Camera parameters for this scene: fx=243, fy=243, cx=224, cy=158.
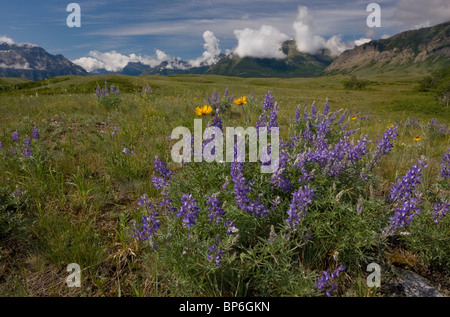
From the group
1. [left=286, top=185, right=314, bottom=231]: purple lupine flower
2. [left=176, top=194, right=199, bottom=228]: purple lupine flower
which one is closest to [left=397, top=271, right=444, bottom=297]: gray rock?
[left=286, top=185, right=314, bottom=231]: purple lupine flower

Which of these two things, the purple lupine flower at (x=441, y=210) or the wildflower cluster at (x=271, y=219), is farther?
the purple lupine flower at (x=441, y=210)

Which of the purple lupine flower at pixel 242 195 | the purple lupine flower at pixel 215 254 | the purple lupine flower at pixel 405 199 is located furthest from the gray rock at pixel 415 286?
the purple lupine flower at pixel 215 254

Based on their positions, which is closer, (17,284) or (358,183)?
(17,284)

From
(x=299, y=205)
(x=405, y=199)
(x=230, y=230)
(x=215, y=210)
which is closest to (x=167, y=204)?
(x=215, y=210)

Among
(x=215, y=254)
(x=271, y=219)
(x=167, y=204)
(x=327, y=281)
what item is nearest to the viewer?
(x=215, y=254)

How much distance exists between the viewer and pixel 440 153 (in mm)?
5770

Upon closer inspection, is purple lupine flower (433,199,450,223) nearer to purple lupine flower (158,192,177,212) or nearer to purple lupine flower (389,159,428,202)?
purple lupine flower (389,159,428,202)

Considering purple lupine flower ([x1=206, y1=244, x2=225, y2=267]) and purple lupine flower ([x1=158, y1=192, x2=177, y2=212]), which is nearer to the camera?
purple lupine flower ([x1=206, y1=244, x2=225, y2=267])

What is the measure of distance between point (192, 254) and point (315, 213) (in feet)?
4.27

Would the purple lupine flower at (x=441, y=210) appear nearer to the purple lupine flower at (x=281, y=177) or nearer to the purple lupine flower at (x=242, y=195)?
the purple lupine flower at (x=281, y=177)

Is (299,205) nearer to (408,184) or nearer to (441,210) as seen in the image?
(408,184)
